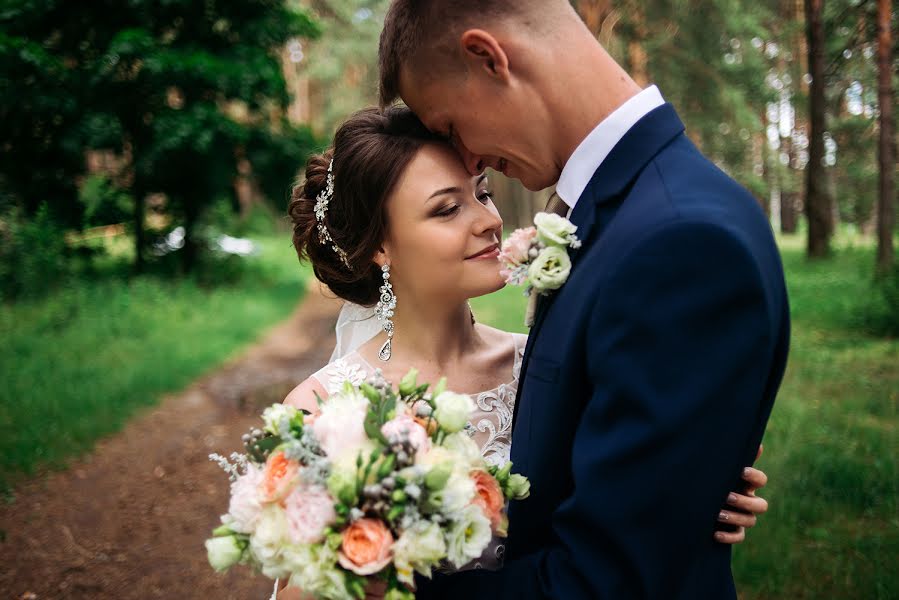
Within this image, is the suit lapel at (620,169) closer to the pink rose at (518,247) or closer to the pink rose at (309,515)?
the pink rose at (518,247)

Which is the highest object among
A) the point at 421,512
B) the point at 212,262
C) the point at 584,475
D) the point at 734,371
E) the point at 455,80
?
the point at 455,80

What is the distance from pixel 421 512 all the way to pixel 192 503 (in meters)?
4.93

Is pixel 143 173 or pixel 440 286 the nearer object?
pixel 440 286

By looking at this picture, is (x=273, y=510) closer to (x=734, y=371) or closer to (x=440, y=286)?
(x=734, y=371)

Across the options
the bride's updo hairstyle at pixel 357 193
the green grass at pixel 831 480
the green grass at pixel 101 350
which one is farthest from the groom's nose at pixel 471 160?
the green grass at pixel 101 350

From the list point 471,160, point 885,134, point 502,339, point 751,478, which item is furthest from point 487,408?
point 885,134

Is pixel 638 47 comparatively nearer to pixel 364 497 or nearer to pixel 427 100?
pixel 427 100

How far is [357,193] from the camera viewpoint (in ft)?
10.0

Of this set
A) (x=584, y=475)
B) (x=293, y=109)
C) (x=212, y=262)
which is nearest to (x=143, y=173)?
(x=212, y=262)

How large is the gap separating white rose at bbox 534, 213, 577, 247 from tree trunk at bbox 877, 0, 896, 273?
8548mm

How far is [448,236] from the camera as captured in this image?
286cm

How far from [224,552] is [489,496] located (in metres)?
0.68

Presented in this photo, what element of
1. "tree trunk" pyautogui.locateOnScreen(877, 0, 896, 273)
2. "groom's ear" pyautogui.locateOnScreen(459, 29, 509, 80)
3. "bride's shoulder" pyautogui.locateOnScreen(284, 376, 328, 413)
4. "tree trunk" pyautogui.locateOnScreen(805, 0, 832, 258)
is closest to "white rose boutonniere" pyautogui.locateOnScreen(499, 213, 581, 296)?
"groom's ear" pyautogui.locateOnScreen(459, 29, 509, 80)

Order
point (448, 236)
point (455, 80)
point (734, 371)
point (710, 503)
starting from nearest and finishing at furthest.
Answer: point (734, 371) → point (710, 503) → point (455, 80) → point (448, 236)
